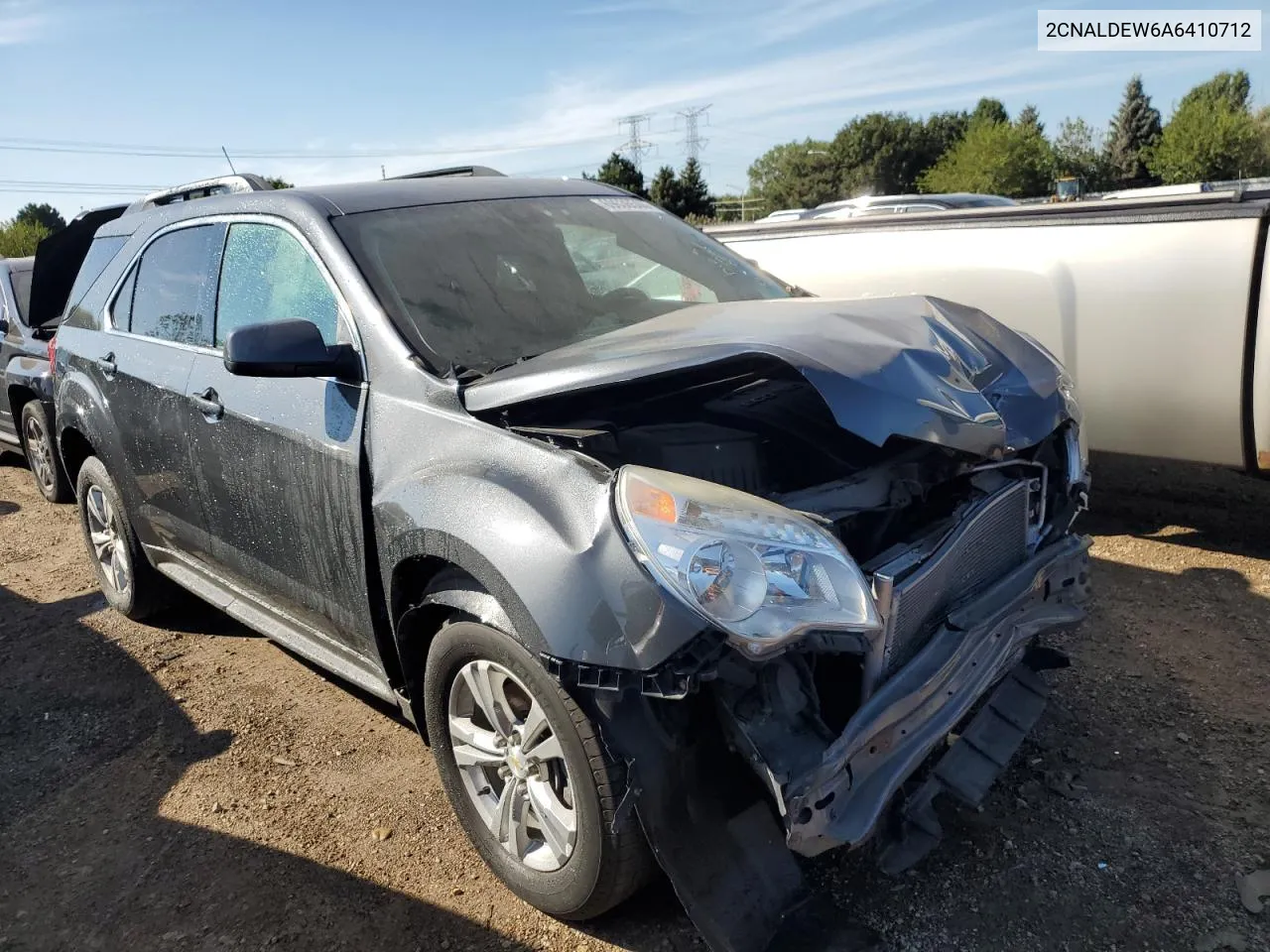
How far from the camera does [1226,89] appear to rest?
3145 inches

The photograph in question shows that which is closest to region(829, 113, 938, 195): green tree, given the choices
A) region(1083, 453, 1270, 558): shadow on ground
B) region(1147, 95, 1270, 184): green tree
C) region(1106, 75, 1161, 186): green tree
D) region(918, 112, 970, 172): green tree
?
region(918, 112, 970, 172): green tree

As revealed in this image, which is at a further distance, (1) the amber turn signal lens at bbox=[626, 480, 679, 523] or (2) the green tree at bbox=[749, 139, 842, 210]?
(2) the green tree at bbox=[749, 139, 842, 210]

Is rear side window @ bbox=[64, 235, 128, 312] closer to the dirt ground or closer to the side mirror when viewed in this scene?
the dirt ground

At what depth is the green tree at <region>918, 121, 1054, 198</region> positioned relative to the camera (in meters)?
63.6

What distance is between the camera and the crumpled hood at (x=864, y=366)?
2.33 metres

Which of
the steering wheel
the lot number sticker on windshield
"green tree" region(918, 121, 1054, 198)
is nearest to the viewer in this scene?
the steering wheel

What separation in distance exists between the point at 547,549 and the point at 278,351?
1106 millimetres

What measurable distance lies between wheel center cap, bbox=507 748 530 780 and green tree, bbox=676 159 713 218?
5096 cm

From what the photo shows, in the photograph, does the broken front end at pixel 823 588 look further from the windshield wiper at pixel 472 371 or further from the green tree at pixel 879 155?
the green tree at pixel 879 155

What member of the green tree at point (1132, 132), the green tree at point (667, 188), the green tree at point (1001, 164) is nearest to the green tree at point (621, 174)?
the green tree at point (667, 188)

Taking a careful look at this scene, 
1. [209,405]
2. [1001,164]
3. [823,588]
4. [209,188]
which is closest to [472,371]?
[823,588]

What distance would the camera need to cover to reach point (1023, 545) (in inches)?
112

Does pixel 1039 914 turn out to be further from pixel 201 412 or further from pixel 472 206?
pixel 201 412

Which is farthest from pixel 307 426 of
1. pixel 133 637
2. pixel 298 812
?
pixel 133 637
